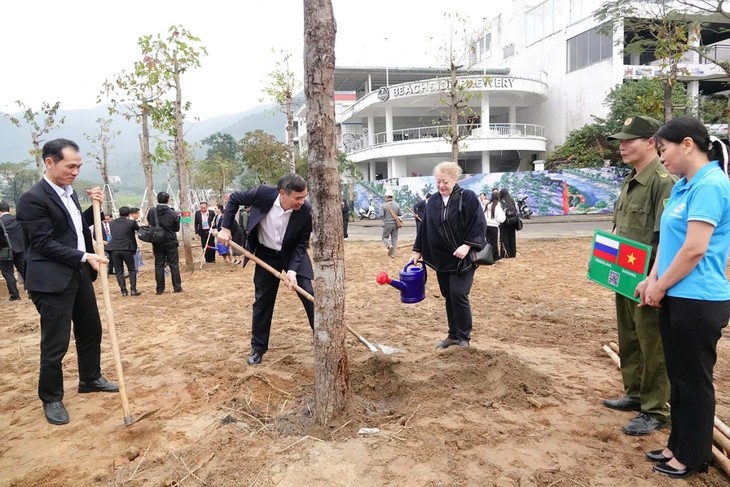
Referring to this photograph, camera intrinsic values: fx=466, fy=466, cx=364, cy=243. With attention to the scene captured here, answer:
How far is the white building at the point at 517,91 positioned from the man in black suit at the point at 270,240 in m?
22.8

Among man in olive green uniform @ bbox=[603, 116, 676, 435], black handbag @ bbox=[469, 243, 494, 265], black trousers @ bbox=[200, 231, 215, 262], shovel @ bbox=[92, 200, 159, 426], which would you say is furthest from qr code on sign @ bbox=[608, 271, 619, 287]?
black trousers @ bbox=[200, 231, 215, 262]

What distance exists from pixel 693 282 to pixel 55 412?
14.0 ft

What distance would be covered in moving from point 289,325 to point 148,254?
438 inches

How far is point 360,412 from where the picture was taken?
333 cm

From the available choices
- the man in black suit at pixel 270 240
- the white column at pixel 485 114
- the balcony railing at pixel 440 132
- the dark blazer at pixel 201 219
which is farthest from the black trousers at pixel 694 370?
the white column at pixel 485 114

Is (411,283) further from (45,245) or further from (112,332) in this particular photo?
(45,245)

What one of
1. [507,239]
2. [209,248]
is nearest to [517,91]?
[507,239]

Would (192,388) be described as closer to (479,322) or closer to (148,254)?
(479,322)

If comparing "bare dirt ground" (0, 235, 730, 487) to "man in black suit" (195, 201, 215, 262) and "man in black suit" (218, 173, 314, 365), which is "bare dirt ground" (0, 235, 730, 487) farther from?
"man in black suit" (195, 201, 215, 262)

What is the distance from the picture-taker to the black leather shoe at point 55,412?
11.3ft

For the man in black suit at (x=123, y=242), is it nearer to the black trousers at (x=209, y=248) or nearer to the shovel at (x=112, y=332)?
the black trousers at (x=209, y=248)

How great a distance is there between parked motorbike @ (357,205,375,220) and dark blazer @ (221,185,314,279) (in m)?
24.0

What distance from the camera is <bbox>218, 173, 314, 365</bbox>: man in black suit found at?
438 centimetres

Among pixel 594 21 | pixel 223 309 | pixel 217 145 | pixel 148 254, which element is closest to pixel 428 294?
pixel 223 309
